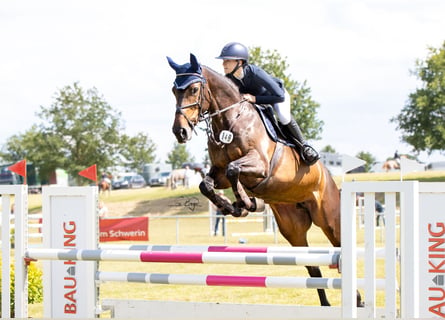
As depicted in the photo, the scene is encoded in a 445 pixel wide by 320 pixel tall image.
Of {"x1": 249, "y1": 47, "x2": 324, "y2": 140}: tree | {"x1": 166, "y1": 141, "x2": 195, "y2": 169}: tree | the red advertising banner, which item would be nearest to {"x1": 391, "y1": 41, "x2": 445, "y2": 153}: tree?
{"x1": 249, "y1": 47, "x2": 324, "y2": 140}: tree

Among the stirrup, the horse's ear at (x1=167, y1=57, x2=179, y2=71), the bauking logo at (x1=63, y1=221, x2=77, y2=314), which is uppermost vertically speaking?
the horse's ear at (x1=167, y1=57, x2=179, y2=71)

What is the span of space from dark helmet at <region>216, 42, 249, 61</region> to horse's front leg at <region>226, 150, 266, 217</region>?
73 cm

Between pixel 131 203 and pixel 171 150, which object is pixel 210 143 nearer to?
pixel 131 203

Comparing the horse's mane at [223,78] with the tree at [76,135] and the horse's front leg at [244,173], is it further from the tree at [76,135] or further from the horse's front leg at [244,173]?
the tree at [76,135]

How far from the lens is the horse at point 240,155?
480 cm

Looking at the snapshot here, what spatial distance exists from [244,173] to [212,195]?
0.94 feet

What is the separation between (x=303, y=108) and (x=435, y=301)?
21.5m

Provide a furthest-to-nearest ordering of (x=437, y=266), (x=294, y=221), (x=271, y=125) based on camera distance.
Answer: (x=294, y=221)
(x=271, y=125)
(x=437, y=266)

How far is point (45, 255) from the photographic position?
4.12 meters

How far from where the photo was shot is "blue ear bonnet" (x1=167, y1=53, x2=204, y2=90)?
4762 mm

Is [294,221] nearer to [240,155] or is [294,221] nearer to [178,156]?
[240,155]

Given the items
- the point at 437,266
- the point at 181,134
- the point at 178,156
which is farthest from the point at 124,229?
the point at 178,156

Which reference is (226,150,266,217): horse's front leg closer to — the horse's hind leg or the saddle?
the saddle

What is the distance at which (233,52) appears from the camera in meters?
5.13
